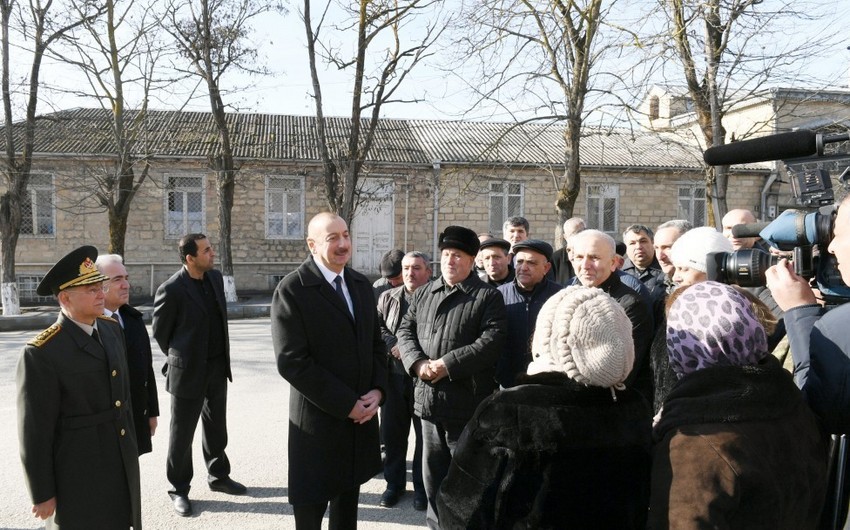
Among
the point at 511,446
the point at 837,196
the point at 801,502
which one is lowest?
the point at 801,502

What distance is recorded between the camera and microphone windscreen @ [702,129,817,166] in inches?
73.3

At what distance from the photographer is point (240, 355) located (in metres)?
9.57

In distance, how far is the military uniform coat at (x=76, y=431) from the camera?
8.57 feet

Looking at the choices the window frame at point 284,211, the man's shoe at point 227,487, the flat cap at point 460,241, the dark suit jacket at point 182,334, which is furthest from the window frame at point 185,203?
the flat cap at point 460,241

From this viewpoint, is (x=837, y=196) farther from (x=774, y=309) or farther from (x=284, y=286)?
(x=284, y=286)

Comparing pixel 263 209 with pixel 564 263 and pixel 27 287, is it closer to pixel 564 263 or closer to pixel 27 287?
pixel 27 287

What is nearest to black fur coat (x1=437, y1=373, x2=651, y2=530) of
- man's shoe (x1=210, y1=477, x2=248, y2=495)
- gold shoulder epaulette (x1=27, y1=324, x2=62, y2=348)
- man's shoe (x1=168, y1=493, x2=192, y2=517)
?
gold shoulder epaulette (x1=27, y1=324, x2=62, y2=348)

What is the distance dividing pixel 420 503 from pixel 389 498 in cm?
22

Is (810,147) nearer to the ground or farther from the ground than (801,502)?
farther from the ground

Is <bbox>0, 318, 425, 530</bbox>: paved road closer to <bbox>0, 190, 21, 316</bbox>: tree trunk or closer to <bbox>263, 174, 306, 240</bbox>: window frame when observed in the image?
<bbox>0, 190, 21, 316</bbox>: tree trunk

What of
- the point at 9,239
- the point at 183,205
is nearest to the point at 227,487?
the point at 9,239

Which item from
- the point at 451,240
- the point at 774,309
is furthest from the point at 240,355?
the point at 774,309

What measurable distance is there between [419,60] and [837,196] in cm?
1269

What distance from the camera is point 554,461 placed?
171 cm
